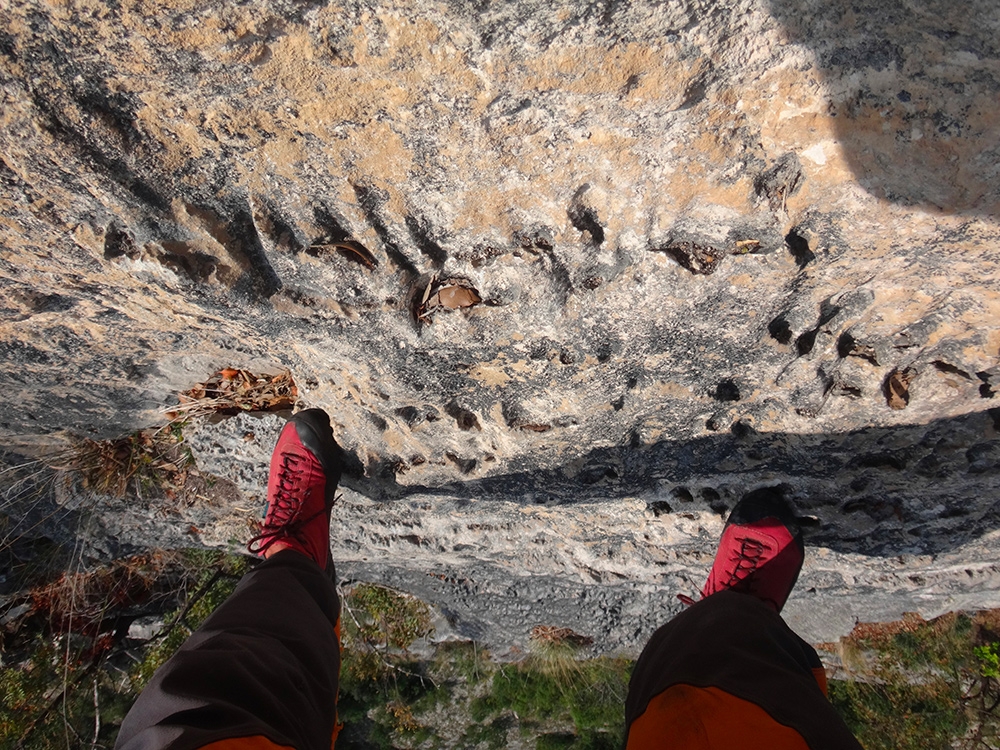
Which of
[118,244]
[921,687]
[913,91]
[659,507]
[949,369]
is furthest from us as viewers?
[921,687]

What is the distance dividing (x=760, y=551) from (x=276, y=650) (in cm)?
159

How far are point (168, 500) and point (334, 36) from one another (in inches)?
100

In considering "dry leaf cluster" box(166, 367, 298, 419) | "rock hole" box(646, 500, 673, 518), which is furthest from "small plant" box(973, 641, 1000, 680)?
"dry leaf cluster" box(166, 367, 298, 419)

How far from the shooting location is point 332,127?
1057 millimetres

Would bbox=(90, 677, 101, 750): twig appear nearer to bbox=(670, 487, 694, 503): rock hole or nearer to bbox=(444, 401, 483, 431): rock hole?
bbox=(444, 401, 483, 431): rock hole

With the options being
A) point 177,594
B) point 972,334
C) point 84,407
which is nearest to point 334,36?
point 972,334

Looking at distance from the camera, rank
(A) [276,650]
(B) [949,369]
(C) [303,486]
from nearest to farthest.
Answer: (B) [949,369] → (A) [276,650] → (C) [303,486]

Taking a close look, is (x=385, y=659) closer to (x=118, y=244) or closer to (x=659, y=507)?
(x=659, y=507)

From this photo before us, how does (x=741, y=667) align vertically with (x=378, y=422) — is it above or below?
below

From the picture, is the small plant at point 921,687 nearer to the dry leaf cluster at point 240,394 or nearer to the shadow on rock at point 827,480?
the shadow on rock at point 827,480

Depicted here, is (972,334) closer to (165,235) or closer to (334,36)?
(334,36)

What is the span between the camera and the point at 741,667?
1.65m

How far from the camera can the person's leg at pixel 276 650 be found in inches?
54.2

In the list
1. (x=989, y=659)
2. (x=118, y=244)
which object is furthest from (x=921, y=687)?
(x=118, y=244)
